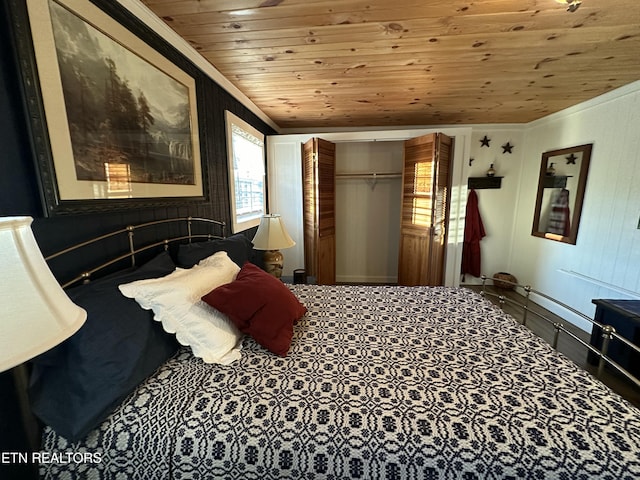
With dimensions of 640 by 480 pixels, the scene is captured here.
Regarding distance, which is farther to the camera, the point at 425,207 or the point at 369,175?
the point at 369,175

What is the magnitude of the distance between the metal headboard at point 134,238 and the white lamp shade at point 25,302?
573mm

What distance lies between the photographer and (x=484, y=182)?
3.88 metres

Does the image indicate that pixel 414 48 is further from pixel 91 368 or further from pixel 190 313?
pixel 91 368

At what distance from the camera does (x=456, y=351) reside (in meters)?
1.32

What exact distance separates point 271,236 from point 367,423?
1824mm

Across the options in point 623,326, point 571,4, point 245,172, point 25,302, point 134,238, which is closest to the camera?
point 25,302

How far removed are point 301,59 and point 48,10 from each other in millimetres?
1393

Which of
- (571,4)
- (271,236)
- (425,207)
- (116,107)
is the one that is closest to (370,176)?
(425,207)

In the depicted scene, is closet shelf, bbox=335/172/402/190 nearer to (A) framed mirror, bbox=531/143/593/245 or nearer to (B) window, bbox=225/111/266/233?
(B) window, bbox=225/111/266/233

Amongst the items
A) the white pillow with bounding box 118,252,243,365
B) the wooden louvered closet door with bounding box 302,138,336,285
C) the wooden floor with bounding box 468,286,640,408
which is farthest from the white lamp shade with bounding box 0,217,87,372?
the wooden floor with bounding box 468,286,640,408

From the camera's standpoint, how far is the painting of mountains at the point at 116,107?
3.45 feet

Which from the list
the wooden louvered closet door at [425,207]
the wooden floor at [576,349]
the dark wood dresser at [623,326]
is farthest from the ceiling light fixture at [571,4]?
the wooden floor at [576,349]

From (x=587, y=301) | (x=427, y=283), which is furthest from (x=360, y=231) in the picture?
(x=587, y=301)

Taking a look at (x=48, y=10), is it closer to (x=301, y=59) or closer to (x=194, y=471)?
(x=301, y=59)
